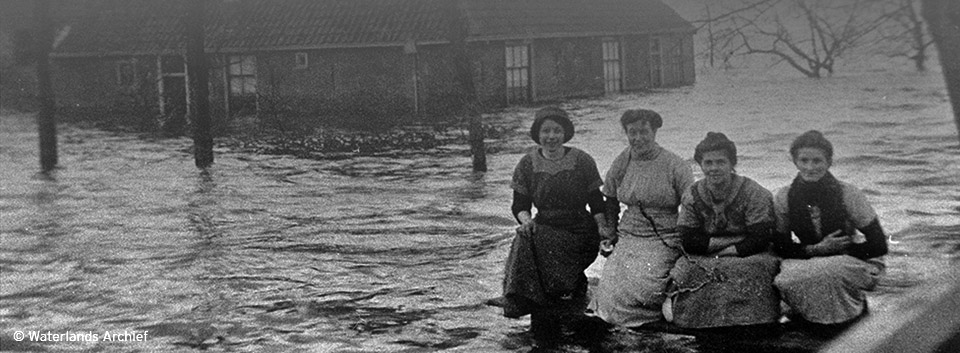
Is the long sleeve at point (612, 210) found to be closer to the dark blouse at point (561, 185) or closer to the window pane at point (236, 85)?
the dark blouse at point (561, 185)

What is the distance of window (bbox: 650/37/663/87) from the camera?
3162cm

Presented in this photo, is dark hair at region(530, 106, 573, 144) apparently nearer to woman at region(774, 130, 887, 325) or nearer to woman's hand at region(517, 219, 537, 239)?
woman's hand at region(517, 219, 537, 239)

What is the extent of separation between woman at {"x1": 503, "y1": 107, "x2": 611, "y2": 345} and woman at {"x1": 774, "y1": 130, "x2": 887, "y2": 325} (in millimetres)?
1255

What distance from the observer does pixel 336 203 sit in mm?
12352

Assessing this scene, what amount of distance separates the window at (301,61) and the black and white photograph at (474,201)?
9 centimetres

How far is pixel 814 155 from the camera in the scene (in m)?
5.35

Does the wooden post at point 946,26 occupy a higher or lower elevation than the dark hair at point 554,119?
higher

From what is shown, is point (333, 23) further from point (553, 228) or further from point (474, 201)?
point (553, 228)

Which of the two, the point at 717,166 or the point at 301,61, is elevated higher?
the point at 301,61

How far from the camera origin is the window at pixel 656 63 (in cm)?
3162

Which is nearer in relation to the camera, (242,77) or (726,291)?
(726,291)

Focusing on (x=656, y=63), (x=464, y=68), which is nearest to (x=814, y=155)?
(x=464, y=68)

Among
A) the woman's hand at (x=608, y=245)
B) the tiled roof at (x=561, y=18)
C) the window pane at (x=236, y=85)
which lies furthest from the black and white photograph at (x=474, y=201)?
the window pane at (x=236, y=85)

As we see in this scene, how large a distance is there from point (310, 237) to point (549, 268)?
4.26m
